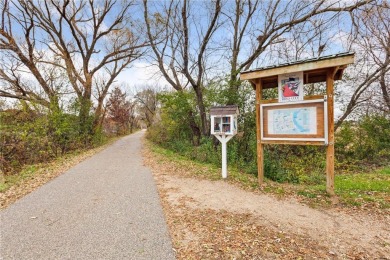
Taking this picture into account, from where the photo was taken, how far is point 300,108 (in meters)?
4.74

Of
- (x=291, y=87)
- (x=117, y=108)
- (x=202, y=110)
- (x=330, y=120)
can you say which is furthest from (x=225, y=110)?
(x=117, y=108)

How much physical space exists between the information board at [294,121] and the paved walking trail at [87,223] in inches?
125

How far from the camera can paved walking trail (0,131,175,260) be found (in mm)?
2816

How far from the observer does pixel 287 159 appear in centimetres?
892

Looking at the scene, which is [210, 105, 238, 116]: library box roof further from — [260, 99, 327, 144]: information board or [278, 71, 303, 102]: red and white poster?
[278, 71, 303, 102]: red and white poster

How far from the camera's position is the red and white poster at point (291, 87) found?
473cm

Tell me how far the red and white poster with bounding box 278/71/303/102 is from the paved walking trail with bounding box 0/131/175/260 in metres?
3.70

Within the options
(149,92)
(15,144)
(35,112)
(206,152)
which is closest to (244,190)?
(206,152)

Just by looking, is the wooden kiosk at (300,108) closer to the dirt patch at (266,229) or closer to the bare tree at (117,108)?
the dirt patch at (266,229)

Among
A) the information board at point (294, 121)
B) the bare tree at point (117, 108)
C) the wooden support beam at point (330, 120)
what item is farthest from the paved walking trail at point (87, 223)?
the bare tree at point (117, 108)

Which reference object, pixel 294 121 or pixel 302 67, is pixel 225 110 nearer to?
pixel 294 121

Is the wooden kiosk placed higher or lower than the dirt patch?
higher

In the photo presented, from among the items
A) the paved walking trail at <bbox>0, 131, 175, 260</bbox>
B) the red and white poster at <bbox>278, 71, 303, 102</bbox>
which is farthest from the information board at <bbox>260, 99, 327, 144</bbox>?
the paved walking trail at <bbox>0, 131, 175, 260</bbox>

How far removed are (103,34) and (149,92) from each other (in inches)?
844
